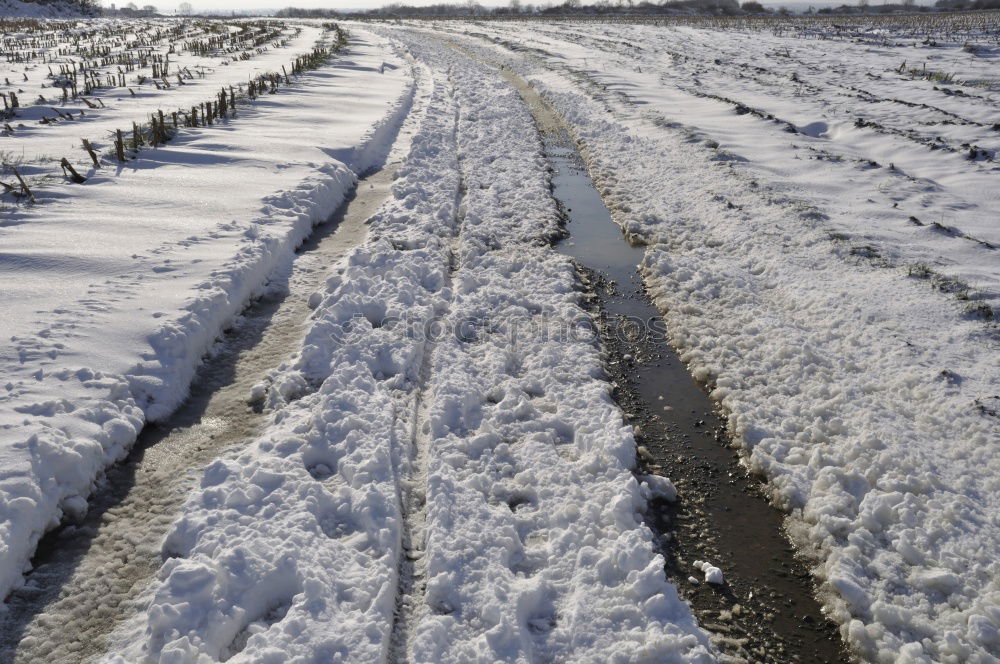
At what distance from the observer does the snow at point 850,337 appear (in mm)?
3461

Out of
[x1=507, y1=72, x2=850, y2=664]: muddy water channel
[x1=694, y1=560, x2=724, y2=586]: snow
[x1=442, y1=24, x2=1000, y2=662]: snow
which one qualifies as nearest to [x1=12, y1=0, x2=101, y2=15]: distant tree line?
[x1=442, y1=24, x2=1000, y2=662]: snow

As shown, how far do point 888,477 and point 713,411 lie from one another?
1.30 metres

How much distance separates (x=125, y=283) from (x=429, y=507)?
398cm

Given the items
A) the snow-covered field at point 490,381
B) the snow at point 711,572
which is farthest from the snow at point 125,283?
the snow at point 711,572

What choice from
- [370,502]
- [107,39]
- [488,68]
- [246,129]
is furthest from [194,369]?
[107,39]

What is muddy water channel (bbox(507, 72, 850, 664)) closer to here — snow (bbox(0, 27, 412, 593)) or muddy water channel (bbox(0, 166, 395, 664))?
muddy water channel (bbox(0, 166, 395, 664))

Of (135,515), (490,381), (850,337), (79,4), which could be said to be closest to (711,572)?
(490,381)

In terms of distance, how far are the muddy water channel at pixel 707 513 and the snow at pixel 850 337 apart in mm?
147

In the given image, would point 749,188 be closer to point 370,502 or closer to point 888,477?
point 888,477

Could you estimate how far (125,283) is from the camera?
18.4 ft

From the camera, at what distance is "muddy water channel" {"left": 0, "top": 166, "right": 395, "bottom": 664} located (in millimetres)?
2939

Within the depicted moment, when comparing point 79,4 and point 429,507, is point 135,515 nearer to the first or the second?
point 429,507

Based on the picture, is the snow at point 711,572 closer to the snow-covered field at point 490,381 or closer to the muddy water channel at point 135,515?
the snow-covered field at point 490,381

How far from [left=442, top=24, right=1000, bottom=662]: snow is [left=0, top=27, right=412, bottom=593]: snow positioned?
4.50 meters
